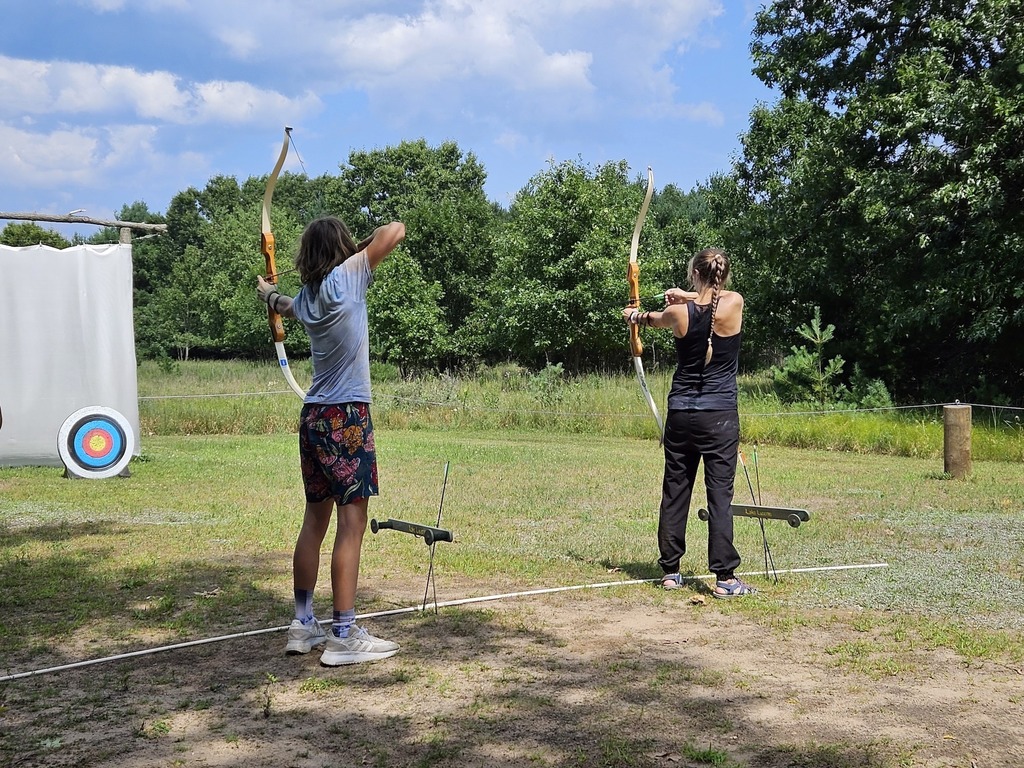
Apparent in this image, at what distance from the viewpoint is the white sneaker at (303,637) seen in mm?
4418

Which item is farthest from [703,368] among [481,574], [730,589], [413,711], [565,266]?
[565,266]

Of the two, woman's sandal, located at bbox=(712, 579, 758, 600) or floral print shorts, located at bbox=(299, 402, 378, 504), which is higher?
floral print shorts, located at bbox=(299, 402, 378, 504)

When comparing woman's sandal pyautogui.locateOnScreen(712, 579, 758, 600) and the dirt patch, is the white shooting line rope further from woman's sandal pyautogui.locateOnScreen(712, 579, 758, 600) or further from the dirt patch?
woman's sandal pyautogui.locateOnScreen(712, 579, 758, 600)

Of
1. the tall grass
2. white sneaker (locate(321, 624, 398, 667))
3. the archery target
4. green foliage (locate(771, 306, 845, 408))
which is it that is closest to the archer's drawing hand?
white sneaker (locate(321, 624, 398, 667))

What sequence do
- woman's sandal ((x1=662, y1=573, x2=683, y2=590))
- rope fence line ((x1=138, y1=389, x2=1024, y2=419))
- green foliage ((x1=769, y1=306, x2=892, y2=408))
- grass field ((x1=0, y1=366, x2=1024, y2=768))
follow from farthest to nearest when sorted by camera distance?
1. green foliage ((x1=769, y1=306, x2=892, y2=408))
2. rope fence line ((x1=138, y1=389, x2=1024, y2=419))
3. woman's sandal ((x1=662, y1=573, x2=683, y2=590))
4. grass field ((x1=0, y1=366, x2=1024, y2=768))

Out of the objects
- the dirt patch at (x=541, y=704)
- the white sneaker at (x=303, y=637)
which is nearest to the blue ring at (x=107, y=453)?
the dirt patch at (x=541, y=704)

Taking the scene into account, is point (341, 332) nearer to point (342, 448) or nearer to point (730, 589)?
point (342, 448)

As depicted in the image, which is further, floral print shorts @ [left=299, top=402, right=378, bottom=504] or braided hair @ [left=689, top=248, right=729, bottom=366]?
braided hair @ [left=689, top=248, right=729, bottom=366]

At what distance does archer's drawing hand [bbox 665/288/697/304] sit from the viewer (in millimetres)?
5559

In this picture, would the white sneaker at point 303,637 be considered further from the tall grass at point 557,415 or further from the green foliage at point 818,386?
the green foliage at point 818,386

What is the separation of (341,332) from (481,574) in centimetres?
251

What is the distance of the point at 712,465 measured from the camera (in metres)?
5.54

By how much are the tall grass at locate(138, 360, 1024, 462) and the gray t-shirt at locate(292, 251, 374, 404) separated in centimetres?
1150

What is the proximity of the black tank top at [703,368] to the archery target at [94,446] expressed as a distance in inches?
307
